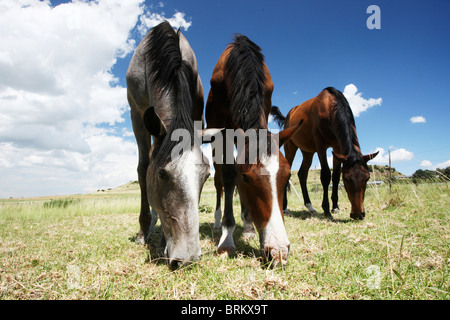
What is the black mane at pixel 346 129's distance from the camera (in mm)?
4867

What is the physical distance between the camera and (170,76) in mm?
2895

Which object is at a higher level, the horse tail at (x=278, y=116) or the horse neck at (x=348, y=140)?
the horse tail at (x=278, y=116)

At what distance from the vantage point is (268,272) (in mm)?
1830

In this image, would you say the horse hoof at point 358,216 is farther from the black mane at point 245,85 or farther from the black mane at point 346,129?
the black mane at point 245,85

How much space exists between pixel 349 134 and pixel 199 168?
430 cm

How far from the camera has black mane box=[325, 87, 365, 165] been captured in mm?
4867

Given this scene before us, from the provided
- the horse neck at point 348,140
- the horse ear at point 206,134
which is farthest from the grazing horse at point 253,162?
the horse neck at point 348,140

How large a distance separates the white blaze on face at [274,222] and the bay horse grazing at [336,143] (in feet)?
10.7

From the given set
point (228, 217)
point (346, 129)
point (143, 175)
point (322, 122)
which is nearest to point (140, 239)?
point (143, 175)

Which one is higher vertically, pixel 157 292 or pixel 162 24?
pixel 162 24

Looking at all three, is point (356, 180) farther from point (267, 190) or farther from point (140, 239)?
point (140, 239)

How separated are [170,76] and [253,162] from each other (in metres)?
1.63

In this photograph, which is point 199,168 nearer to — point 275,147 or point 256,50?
point 275,147
